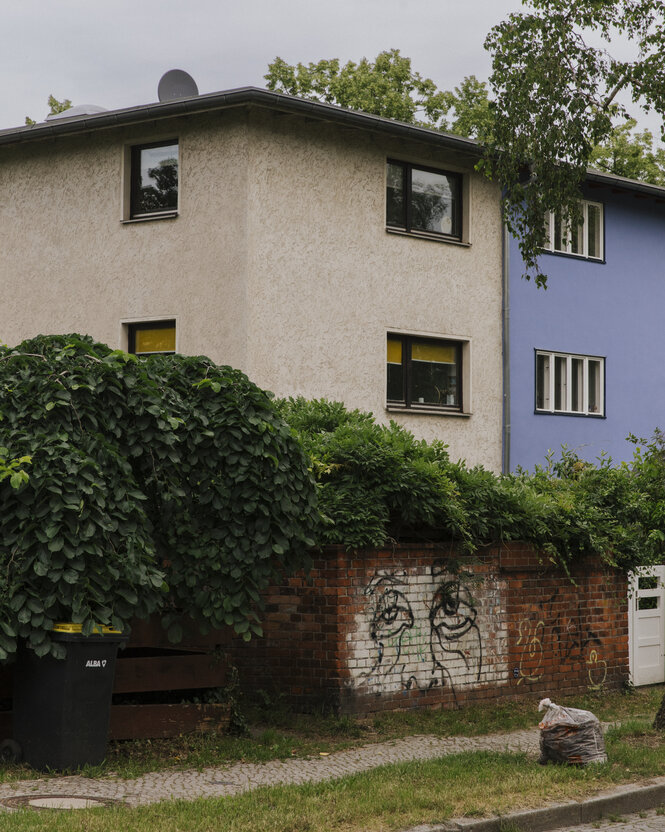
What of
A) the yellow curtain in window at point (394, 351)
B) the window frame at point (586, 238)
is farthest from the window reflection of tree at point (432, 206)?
the window frame at point (586, 238)

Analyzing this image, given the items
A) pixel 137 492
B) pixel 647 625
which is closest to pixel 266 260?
Result: pixel 647 625

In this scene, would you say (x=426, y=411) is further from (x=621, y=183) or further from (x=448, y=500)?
(x=448, y=500)

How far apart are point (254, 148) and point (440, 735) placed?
32.5 feet

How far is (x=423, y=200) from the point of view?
19.6 metres

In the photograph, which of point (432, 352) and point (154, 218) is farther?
point (432, 352)

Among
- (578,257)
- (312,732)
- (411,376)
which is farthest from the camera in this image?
(578,257)

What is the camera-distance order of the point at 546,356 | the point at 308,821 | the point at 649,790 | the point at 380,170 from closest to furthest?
1. the point at 308,821
2. the point at 649,790
3. the point at 380,170
4. the point at 546,356

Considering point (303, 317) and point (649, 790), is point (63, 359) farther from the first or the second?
point (303, 317)

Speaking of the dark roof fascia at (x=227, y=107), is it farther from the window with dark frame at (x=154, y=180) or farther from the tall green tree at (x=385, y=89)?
the tall green tree at (x=385, y=89)

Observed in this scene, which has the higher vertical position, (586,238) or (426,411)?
(586,238)

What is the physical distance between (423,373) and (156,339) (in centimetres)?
453

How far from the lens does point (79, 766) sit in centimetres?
832

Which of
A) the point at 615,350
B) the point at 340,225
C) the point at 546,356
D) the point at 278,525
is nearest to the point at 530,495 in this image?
the point at 278,525

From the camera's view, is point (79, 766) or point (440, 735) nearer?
point (79, 766)
